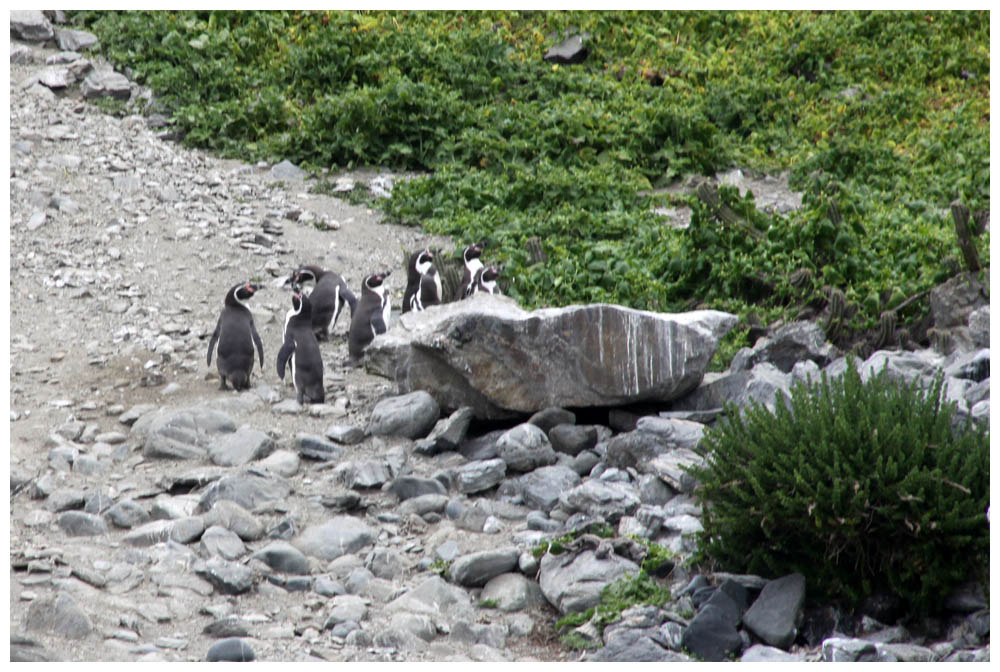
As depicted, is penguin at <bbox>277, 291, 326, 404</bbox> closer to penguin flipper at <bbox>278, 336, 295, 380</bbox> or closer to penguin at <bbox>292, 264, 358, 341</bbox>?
penguin flipper at <bbox>278, 336, 295, 380</bbox>

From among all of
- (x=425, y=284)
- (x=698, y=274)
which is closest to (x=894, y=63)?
(x=698, y=274)

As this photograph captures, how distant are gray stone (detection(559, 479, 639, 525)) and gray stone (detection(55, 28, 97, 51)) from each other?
41.2 feet

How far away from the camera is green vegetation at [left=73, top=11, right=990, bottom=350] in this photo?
9258 mm

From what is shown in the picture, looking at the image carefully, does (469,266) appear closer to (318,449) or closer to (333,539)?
(318,449)

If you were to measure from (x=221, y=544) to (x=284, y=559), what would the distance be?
318 mm

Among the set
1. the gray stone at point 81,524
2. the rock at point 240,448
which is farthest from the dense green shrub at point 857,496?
the rock at point 240,448

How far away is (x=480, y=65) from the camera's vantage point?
15266 mm

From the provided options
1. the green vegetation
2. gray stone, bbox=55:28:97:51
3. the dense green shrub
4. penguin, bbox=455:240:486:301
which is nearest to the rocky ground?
the dense green shrub

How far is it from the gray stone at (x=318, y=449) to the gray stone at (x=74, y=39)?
10868 mm

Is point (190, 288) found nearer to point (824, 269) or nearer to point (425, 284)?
point (425, 284)

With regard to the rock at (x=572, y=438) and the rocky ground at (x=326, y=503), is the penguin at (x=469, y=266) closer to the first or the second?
the rocky ground at (x=326, y=503)

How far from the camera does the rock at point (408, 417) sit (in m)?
6.93

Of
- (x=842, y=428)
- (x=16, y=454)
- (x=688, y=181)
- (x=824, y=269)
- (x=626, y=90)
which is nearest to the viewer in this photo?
(x=842, y=428)

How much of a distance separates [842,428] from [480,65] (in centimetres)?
1183
